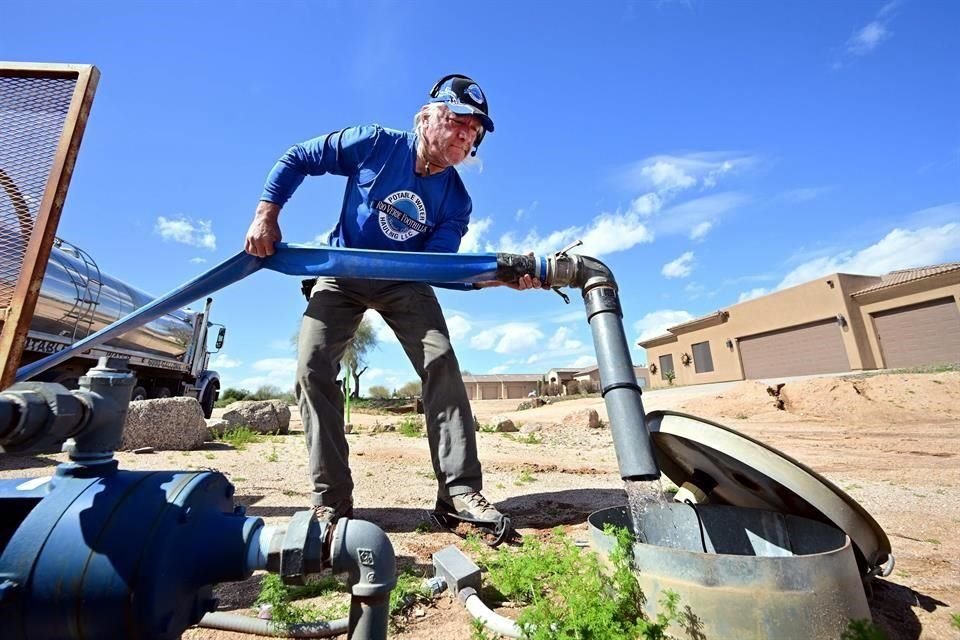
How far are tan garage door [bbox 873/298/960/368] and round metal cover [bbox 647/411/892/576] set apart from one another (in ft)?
75.8

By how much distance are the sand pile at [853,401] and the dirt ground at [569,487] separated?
142cm

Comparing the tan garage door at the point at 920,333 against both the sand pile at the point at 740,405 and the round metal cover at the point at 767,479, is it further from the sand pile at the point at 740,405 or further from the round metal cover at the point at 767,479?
the round metal cover at the point at 767,479

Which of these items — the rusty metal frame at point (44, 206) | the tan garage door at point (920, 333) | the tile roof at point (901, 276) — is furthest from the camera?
the tile roof at point (901, 276)

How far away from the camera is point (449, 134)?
2.79 metres

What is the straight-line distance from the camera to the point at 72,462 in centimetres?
104

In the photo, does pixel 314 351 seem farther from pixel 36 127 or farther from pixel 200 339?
pixel 200 339

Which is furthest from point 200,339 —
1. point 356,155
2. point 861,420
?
point 861,420

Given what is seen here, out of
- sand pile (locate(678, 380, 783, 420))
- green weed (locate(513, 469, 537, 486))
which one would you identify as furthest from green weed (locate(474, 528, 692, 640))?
sand pile (locate(678, 380, 783, 420))

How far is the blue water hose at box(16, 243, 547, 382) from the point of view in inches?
93.7

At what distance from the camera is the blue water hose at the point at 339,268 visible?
2.38m

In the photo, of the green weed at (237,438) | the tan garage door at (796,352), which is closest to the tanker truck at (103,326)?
the green weed at (237,438)

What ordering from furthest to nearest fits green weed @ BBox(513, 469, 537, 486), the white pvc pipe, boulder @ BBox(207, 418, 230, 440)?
boulder @ BBox(207, 418, 230, 440) → green weed @ BBox(513, 469, 537, 486) → the white pvc pipe

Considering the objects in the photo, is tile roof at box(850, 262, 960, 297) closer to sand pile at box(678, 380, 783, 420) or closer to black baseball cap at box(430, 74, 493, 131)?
sand pile at box(678, 380, 783, 420)


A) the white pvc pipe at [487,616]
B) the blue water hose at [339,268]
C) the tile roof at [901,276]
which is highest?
the tile roof at [901,276]
